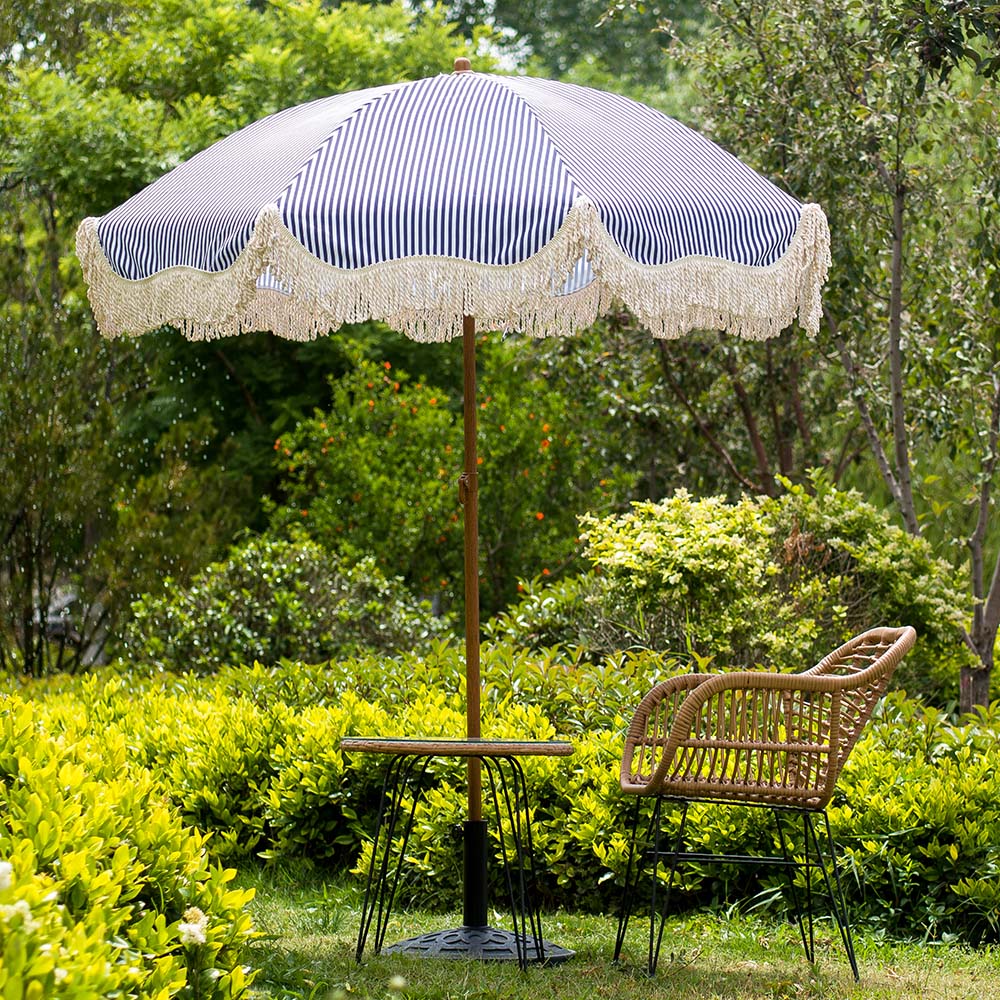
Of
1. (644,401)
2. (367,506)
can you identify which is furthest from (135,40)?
(644,401)

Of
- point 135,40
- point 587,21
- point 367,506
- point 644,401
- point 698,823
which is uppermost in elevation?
point 587,21

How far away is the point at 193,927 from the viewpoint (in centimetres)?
274

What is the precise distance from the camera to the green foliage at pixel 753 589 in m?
6.64

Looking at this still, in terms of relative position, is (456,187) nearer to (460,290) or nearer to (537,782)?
(460,290)

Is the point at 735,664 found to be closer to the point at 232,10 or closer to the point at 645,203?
the point at 645,203

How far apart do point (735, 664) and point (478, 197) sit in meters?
3.73

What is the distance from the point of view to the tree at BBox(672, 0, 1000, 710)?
272 inches

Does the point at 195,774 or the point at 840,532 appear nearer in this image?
the point at 195,774

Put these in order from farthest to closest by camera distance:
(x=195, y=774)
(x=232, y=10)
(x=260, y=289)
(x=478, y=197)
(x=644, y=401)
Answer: (x=232, y=10), (x=644, y=401), (x=195, y=774), (x=260, y=289), (x=478, y=197)

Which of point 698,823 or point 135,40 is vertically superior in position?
point 135,40

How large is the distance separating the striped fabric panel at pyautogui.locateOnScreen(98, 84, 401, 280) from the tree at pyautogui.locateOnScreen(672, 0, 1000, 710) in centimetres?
317

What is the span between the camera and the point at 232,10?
40.3ft

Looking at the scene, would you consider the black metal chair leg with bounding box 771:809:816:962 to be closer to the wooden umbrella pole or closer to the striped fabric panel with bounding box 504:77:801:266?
the wooden umbrella pole

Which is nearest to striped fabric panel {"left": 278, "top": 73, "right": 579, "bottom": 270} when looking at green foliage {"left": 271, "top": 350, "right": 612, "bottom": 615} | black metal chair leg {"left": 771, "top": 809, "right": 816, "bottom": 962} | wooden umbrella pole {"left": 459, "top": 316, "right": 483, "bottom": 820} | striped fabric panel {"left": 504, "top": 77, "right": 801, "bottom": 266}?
striped fabric panel {"left": 504, "top": 77, "right": 801, "bottom": 266}
